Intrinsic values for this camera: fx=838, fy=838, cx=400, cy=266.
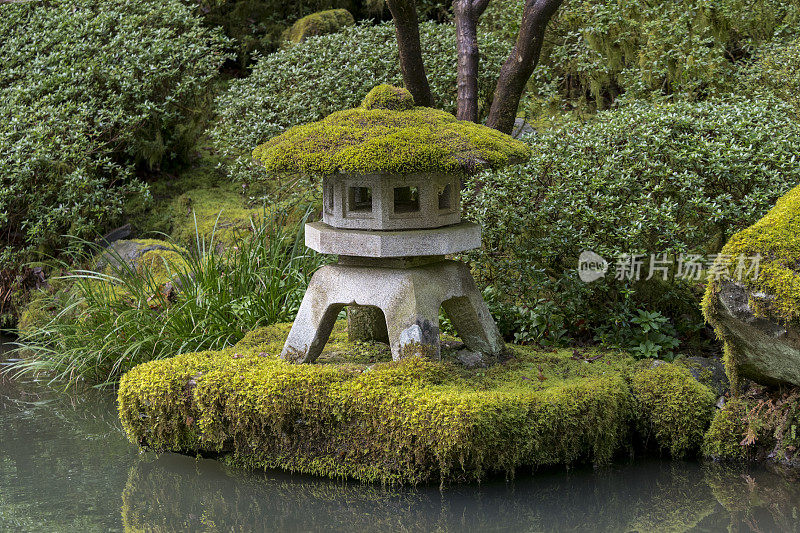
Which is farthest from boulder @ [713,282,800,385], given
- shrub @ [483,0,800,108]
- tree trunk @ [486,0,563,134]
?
shrub @ [483,0,800,108]

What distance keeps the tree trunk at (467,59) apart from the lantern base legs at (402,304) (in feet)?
6.81

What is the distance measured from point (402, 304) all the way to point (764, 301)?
6.08 feet

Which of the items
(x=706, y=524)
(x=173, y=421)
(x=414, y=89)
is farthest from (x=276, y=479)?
(x=414, y=89)

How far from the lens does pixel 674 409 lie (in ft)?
15.1

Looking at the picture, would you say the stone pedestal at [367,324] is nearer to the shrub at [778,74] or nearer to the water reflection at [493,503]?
the water reflection at [493,503]

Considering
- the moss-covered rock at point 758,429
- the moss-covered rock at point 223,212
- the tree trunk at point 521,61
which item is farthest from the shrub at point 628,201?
the moss-covered rock at point 223,212

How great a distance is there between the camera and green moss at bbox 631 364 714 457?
4.62 metres

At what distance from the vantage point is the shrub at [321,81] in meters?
7.65

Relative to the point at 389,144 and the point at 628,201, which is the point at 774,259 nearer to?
the point at 628,201

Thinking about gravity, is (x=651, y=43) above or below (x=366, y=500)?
above

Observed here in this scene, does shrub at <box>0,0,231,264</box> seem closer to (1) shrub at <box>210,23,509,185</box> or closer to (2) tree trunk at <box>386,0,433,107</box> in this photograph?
(1) shrub at <box>210,23,509,185</box>

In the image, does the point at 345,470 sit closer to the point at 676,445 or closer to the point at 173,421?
the point at 173,421

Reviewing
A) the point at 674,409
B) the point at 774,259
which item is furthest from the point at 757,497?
the point at 774,259

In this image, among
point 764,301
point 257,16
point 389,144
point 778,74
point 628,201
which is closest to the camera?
point 764,301
